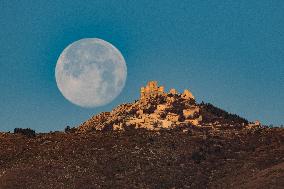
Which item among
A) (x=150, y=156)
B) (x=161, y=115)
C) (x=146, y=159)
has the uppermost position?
(x=161, y=115)

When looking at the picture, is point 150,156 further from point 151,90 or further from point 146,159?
point 151,90

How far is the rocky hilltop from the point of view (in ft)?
326

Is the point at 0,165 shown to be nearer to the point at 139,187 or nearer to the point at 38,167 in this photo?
the point at 38,167

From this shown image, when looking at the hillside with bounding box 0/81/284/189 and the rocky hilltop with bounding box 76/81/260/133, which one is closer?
the hillside with bounding box 0/81/284/189

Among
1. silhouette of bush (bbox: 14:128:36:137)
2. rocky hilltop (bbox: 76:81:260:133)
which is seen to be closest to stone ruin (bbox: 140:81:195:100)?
rocky hilltop (bbox: 76:81:260:133)

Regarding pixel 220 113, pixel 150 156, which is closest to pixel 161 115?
pixel 220 113

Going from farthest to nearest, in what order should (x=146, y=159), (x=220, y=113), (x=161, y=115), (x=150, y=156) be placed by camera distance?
(x=220, y=113)
(x=161, y=115)
(x=150, y=156)
(x=146, y=159)

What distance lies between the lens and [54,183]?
61.7m

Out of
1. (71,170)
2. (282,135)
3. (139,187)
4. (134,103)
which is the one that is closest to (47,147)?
(71,170)

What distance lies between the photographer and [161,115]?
10381 cm

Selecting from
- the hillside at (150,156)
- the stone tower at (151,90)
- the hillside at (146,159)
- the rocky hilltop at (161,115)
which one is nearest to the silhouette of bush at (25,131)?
the hillside at (150,156)

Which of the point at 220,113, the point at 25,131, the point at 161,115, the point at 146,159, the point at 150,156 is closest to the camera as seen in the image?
the point at 146,159

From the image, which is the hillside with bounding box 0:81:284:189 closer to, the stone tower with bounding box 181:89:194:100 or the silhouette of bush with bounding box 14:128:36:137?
the silhouette of bush with bounding box 14:128:36:137

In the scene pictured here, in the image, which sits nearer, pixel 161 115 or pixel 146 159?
pixel 146 159
